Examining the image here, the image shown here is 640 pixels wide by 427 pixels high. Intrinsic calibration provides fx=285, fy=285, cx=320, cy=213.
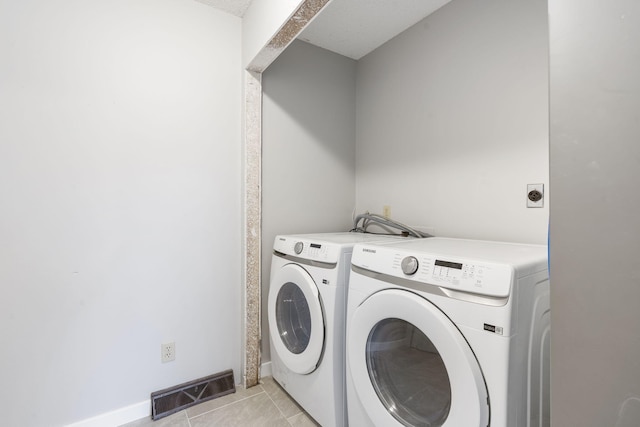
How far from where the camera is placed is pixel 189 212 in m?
1.68

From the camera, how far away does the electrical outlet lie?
1605 millimetres

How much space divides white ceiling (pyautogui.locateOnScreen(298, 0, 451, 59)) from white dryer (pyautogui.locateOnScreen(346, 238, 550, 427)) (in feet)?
5.12

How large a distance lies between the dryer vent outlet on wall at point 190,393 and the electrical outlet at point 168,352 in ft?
0.53

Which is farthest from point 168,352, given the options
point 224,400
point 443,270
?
point 443,270

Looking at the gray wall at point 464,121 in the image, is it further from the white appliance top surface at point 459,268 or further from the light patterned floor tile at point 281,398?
the light patterned floor tile at point 281,398

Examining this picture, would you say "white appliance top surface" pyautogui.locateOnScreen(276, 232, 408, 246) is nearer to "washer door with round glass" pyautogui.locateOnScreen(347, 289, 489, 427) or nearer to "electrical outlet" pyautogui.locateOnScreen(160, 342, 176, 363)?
"washer door with round glass" pyautogui.locateOnScreen(347, 289, 489, 427)

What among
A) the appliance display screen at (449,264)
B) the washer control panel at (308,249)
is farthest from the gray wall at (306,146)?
the appliance display screen at (449,264)

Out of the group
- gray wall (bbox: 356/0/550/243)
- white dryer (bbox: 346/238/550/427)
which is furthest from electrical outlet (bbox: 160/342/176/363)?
gray wall (bbox: 356/0/550/243)

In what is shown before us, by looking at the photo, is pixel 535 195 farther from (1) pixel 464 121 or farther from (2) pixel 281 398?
(2) pixel 281 398

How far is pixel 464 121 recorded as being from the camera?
1666 millimetres

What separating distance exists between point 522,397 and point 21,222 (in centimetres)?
205

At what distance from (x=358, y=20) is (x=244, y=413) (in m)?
2.50

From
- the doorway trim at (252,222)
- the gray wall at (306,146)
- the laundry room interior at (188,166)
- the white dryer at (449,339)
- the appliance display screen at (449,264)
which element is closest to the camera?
the white dryer at (449,339)

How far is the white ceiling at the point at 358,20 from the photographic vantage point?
1745 millimetres
